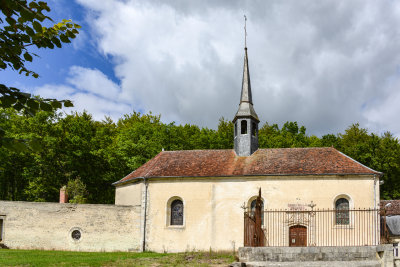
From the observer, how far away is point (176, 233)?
78.7 ft

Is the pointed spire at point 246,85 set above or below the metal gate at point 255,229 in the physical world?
above

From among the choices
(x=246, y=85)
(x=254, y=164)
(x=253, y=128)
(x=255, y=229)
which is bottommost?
(x=255, y=229)

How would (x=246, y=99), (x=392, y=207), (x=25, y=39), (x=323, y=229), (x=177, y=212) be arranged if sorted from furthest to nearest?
(x=392, y=207), (x=246, y=99), (x=177, y=212), (x=323, y=229), (x=25, y=39)

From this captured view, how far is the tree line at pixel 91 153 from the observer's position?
33.9 metres

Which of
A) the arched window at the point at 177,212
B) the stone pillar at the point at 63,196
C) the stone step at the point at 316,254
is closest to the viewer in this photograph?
the stone step at the point at 316,254

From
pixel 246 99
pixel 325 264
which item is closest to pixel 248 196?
pixel 246 99

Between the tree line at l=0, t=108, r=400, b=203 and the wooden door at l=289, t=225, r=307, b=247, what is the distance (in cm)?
1519

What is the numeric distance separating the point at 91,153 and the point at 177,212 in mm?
13208

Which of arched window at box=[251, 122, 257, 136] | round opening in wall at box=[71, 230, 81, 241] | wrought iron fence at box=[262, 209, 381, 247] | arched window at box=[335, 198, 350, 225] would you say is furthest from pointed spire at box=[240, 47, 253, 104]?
round opening in wall at box=[71, 230, 81, 241]

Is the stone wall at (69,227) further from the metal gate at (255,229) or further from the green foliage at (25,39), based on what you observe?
the green foliage at (25,39)

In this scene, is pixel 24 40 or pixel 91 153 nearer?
pixel 24 40

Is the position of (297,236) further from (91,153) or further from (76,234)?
(91,153)

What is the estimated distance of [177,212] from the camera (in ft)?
80.8

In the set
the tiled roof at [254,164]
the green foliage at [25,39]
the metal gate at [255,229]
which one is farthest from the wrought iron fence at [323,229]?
the green foliage at [25,39]
